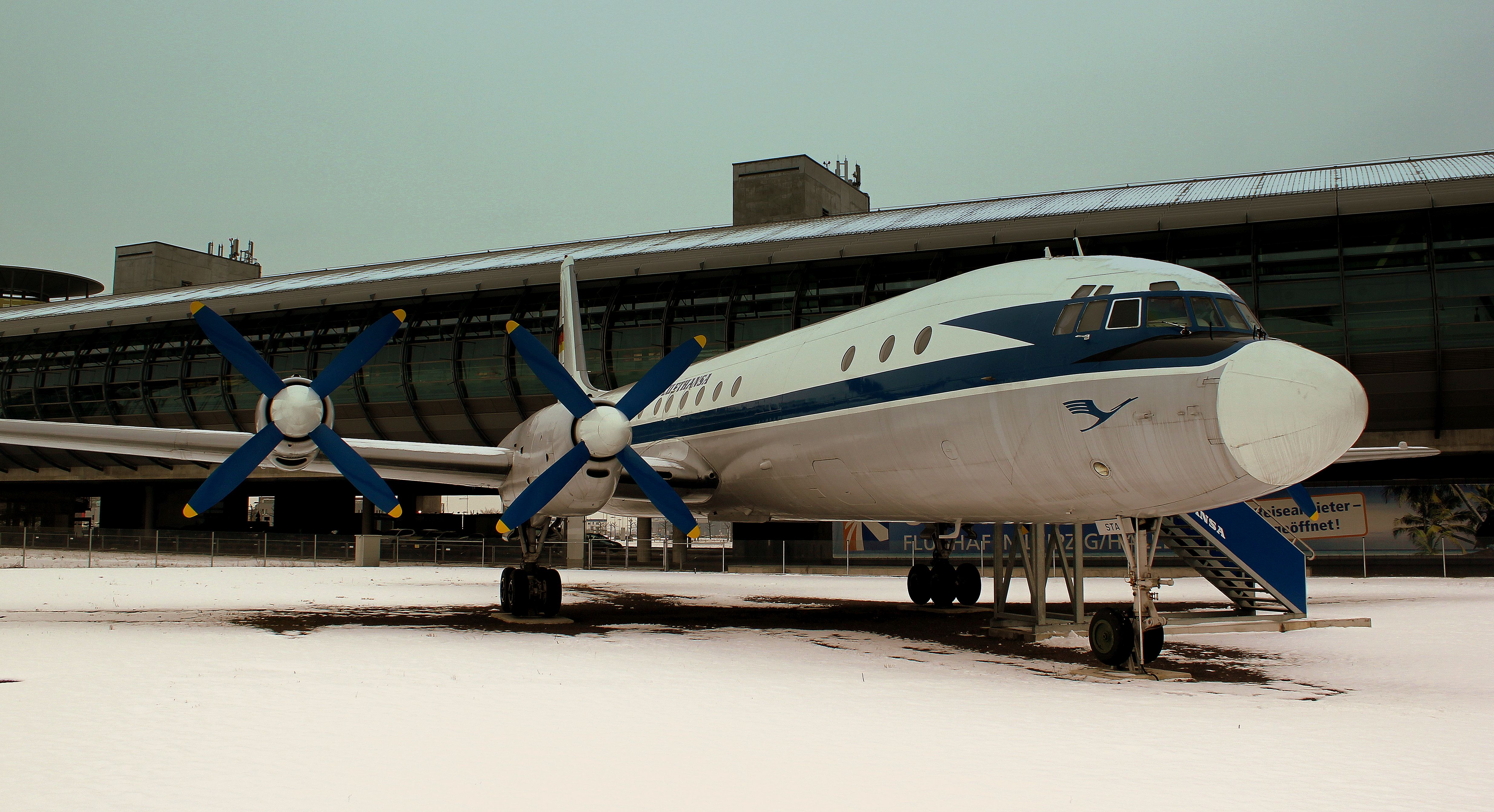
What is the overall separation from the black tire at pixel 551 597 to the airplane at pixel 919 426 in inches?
1.2

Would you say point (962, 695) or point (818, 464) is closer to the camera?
point (962, 695)

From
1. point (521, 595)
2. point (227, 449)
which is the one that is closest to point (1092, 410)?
point (521, 595)

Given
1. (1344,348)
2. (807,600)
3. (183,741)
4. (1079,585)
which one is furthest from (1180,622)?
(1344,348)

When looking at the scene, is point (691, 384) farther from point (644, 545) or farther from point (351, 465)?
point (644, 545)

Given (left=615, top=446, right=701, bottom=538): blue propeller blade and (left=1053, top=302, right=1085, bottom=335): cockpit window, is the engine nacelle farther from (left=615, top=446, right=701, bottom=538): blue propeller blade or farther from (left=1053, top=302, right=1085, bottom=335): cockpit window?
(left=1053, top=302, right=1085, bottom=335): cockpit window

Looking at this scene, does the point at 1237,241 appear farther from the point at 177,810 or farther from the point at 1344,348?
the point at 177,810

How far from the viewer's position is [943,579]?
69.9 feet

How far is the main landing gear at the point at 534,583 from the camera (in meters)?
17.7

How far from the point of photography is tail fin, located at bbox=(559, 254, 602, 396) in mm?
22500

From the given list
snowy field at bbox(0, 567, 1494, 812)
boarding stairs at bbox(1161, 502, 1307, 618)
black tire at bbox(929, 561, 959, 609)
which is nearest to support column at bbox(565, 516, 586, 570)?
black tire at bbox(929, 561, 959, 609)

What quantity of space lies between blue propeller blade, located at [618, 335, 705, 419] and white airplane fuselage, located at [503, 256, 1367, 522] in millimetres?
1149

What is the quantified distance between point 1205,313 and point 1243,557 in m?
6.56

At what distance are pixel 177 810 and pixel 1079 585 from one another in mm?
11813

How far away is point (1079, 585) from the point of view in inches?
567
